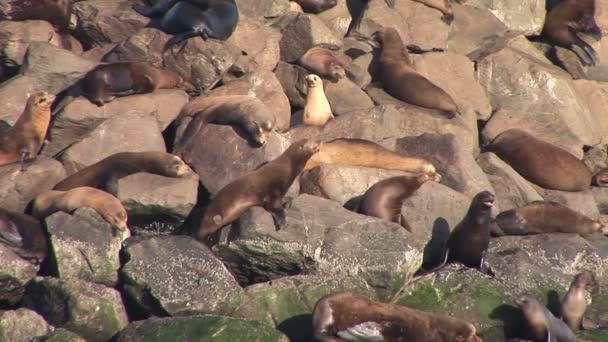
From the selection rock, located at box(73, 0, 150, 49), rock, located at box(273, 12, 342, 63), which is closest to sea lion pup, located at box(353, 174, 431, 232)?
rock, located at box(273, 12, 342, 63)

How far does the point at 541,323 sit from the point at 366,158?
301 centimetres

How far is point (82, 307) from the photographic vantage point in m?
8.91

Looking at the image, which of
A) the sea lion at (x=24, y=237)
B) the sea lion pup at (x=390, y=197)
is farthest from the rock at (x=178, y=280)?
the sea lion pup at (x=390, y=197)

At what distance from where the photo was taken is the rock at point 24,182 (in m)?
10.6

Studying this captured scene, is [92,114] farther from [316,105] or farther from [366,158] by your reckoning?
[366,158]

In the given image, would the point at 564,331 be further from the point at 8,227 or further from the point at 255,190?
the point at 8,227

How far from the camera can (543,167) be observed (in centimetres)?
1268

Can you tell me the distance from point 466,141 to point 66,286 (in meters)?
5.47

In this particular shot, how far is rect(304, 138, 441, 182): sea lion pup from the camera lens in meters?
11.5

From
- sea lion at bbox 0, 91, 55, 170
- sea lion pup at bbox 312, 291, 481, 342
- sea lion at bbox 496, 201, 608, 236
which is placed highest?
sea lion pup at bbox 312, 291, 481, 342

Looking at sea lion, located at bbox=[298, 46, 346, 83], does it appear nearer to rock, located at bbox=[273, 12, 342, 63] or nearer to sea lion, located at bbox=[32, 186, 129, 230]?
rock, located at bbox=[273, 12, 342, 63]

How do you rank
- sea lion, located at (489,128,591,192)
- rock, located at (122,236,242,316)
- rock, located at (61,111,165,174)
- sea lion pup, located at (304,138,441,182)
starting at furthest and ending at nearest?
sea lion, located at (489,128,591,192), sea lion pup, located at (304,138,441,182), rock, located at (61,111,165,174), rock, located at (122,236,242,316)

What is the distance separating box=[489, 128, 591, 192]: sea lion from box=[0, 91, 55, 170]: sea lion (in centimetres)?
524

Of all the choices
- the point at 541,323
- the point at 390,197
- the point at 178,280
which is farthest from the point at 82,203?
the point at 541,323
